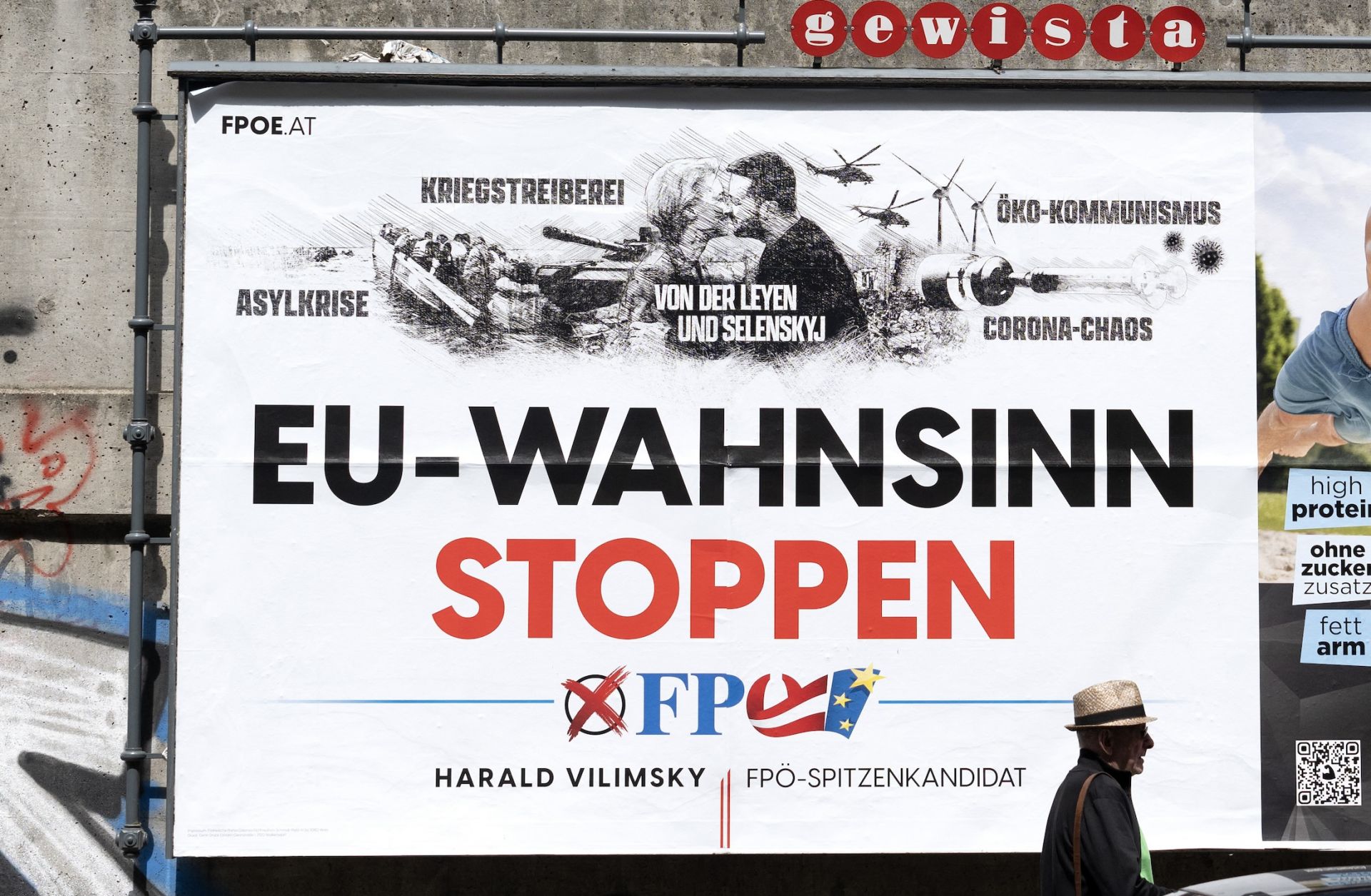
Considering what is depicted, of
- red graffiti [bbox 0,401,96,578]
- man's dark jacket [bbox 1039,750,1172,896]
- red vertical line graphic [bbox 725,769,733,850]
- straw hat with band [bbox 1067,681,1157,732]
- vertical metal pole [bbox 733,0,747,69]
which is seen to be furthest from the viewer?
red graffiti [bbox 0,401,96,578]

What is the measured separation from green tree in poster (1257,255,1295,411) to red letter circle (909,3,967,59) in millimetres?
1638

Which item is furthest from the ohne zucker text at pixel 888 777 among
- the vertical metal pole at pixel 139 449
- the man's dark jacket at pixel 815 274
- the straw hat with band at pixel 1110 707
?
the vertical metal pole at pixel 139 449

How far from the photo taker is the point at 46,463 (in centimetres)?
570

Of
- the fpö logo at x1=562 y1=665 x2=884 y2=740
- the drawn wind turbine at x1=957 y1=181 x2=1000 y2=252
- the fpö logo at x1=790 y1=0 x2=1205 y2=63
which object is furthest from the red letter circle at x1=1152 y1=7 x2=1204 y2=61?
the fpö logo at x1=562 y1=665 x2=884 y2=740

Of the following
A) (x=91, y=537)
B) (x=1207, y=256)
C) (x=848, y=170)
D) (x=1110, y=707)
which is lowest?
(x=1110, y=707)

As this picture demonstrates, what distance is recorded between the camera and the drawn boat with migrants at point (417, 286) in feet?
17.9

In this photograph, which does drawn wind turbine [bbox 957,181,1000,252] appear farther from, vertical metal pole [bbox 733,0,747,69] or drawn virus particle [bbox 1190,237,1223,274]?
vertical metal pole [bbox 733,0,747,69]

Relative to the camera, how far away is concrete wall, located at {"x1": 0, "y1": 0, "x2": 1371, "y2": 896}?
18.6 ft

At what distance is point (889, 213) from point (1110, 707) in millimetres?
2552

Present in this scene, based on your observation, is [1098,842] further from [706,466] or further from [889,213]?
[889,213]

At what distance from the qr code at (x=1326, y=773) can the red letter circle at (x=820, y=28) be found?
363 cm

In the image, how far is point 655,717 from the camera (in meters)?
5.38

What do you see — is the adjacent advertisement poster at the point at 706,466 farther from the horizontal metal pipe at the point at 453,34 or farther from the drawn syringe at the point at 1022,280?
the horizontal metal pipe at the point at 453,34

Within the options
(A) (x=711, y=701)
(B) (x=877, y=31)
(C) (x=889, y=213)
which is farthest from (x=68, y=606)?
(B) (x=877, y=31)
